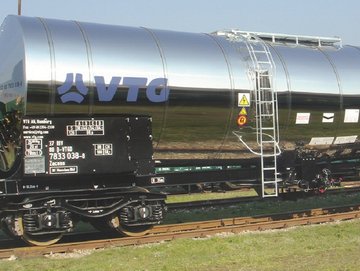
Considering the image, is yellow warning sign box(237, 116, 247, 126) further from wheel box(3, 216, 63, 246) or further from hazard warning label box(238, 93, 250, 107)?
wheel box(3, 216, 63, 246)

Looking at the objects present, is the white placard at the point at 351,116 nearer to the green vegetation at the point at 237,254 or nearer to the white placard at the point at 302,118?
the white placard at the point at 302,118

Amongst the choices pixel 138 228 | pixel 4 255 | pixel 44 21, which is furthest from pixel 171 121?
pixel 4 255

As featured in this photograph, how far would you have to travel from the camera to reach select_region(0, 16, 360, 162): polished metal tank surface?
352 inches

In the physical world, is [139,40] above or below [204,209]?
above

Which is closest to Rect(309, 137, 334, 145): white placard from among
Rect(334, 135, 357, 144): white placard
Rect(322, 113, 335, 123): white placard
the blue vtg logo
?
Rect(334, 135, 357, 144): white placard

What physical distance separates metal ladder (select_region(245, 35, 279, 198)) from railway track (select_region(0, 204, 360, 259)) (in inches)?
33.4

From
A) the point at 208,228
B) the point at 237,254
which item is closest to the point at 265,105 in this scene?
the point at 208,228

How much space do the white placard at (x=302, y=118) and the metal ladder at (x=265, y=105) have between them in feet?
1.81

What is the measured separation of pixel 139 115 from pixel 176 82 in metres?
0.92

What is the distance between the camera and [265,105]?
10680mm

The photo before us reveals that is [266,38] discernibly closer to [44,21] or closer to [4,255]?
[44,21]

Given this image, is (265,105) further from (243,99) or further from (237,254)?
(237,254)

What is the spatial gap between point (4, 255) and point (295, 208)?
8237 mm

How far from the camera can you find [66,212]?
9.41m
